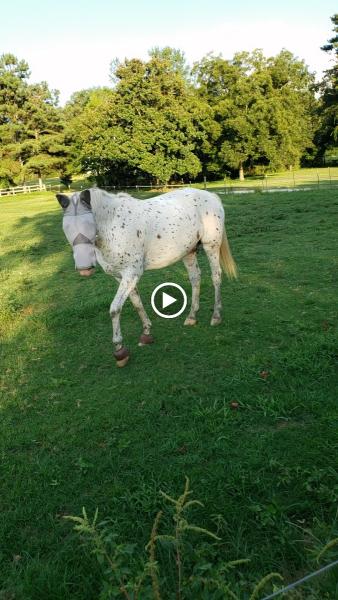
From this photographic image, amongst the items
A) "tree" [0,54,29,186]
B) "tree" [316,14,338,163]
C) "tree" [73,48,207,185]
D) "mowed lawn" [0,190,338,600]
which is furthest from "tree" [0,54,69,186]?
"mowed lawn" [0,190,338,600]

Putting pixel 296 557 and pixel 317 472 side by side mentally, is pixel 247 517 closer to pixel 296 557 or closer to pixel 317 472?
pixel 296 557

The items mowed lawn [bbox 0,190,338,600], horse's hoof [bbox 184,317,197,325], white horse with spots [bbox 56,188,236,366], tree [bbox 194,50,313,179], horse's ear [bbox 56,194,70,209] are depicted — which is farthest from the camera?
tree [bbox 194,50,313,179]

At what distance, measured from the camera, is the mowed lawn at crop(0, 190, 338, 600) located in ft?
8.96

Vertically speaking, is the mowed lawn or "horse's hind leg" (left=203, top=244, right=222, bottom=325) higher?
"horse's hind leg" (left=203, top=244, right=222, bottom=325)

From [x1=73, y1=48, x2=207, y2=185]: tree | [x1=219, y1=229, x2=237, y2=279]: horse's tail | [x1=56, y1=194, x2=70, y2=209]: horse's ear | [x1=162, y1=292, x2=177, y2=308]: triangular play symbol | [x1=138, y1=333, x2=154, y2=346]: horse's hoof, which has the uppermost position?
[x1=73, y1=48, x2=207, y2=185]: tree

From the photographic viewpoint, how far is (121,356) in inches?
215

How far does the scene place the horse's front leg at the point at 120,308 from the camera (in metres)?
5.43

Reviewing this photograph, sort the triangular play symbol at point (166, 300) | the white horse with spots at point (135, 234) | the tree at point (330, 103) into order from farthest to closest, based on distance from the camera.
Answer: the tree at point (330, 103) → the triangular play symbol at point (166, 300) → the white horse with spots at point (135, 234)

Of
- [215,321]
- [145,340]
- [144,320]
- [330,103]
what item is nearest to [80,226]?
[144,320]

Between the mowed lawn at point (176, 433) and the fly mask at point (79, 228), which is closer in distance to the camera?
the mowed lawn at point (176, 433)

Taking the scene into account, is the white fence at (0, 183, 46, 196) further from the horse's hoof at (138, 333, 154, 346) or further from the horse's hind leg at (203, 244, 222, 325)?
the horse's hoof at (138, 333, 154, 346)

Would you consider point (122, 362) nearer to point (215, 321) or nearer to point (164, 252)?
point (164, 252)

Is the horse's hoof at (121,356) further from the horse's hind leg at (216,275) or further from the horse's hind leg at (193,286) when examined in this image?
the horse's hind leg at (216,275)

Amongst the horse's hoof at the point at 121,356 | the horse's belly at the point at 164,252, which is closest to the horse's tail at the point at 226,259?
the horse's belly at the point at 164,252
